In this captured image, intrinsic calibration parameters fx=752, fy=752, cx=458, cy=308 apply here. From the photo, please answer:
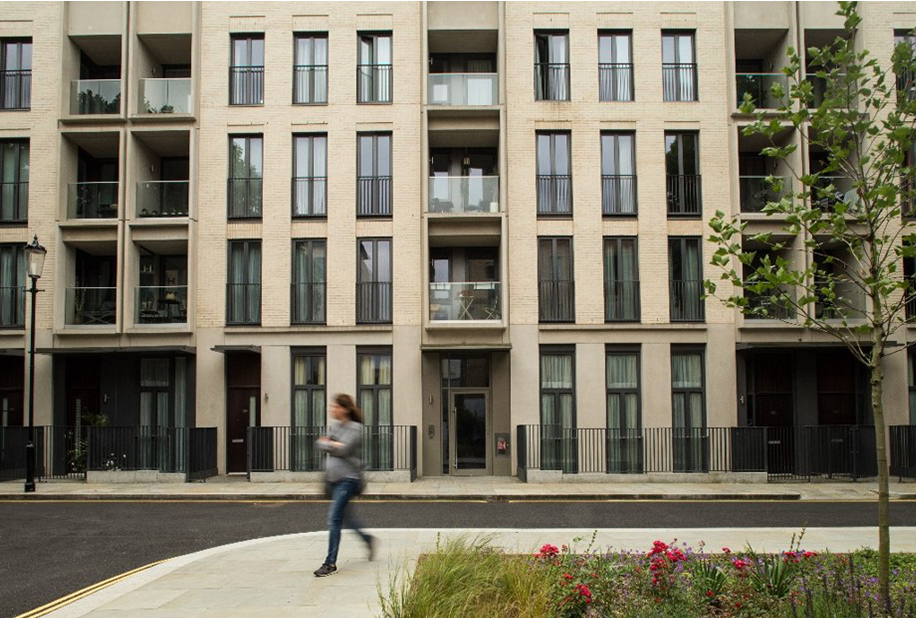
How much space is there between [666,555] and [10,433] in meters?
19.1

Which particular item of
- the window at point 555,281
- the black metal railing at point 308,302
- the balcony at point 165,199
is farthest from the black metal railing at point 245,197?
the window at point 555,281

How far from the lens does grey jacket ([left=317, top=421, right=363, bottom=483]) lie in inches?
336

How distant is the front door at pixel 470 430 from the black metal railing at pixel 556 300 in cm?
294

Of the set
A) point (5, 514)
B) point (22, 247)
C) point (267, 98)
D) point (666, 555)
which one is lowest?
point (5, 514)

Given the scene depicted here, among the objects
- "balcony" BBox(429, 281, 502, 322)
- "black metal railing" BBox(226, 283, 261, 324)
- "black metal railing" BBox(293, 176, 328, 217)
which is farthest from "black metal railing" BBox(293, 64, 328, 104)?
"balcony" BBox(429, 281, 502, 322)

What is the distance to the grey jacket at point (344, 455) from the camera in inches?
336

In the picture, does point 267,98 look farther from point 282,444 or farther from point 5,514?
point 5,514

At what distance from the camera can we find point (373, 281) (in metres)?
21.5

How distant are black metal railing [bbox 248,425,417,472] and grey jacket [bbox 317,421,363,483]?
449 inches

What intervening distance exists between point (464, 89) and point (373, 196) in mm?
4116

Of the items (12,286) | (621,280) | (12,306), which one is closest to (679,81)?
(621,280)

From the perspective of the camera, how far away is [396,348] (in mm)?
21125

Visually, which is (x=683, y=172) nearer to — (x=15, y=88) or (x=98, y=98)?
(x=98, y=98)

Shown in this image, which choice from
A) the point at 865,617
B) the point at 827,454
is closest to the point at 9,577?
the point at 865,617
